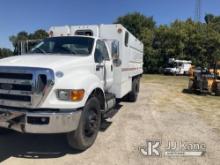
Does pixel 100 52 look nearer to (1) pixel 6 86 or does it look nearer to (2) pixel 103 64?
(2) pixel 103 64

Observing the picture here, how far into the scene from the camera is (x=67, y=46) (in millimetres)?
6691

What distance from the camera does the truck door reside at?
6.75 metres

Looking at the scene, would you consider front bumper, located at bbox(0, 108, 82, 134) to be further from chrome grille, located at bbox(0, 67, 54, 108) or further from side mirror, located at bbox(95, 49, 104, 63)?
side mirror, located at bbox(95, 49, 104, 63)

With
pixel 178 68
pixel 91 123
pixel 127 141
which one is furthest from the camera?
pixel 178 68

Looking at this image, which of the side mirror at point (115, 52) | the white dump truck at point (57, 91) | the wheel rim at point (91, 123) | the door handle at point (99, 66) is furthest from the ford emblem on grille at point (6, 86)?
the side mirror at point (115, 52)

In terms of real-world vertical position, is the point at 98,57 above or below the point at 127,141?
above

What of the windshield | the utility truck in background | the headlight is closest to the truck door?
the windshield

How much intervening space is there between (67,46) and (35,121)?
2.38 meters

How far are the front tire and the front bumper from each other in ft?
1.52

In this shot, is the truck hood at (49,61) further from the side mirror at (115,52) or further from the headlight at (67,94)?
the side mirror at (115,52)

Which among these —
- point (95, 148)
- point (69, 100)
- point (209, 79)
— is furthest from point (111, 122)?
point (209, 79)

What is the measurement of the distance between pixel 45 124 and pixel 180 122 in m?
4.96

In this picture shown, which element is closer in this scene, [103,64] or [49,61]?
[49,61]

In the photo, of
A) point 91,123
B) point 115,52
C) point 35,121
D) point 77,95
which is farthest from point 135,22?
point 35,121
